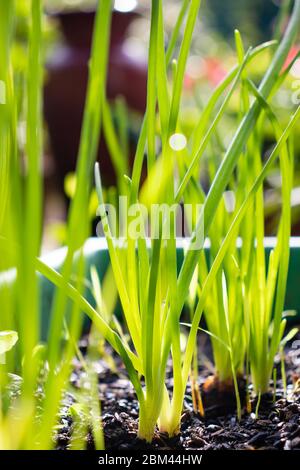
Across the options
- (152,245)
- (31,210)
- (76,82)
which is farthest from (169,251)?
(76,82)

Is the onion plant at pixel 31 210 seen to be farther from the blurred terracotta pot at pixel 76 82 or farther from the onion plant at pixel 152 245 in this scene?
the blurred terracotta pot at pixel 76 82

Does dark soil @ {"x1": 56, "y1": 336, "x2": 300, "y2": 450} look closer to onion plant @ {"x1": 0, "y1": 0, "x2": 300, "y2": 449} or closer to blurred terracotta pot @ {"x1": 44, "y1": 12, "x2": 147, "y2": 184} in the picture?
onion plant @ {"x1": 0, "y1": 0, "x2": 300, "y2": 449}

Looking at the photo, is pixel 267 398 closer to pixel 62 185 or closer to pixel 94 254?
pixel 94 254

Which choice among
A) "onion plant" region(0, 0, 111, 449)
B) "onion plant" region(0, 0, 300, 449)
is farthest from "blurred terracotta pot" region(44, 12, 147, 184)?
"onion plant" region(0, 0, 111, 449)

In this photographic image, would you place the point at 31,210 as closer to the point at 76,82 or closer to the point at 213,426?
the point at 213,426

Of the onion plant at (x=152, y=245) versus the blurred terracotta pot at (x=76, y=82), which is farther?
the blurred terracotta pot at (x=76, y=82)

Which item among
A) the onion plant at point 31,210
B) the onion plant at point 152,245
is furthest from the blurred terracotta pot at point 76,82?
the onion plant at point 31,210
